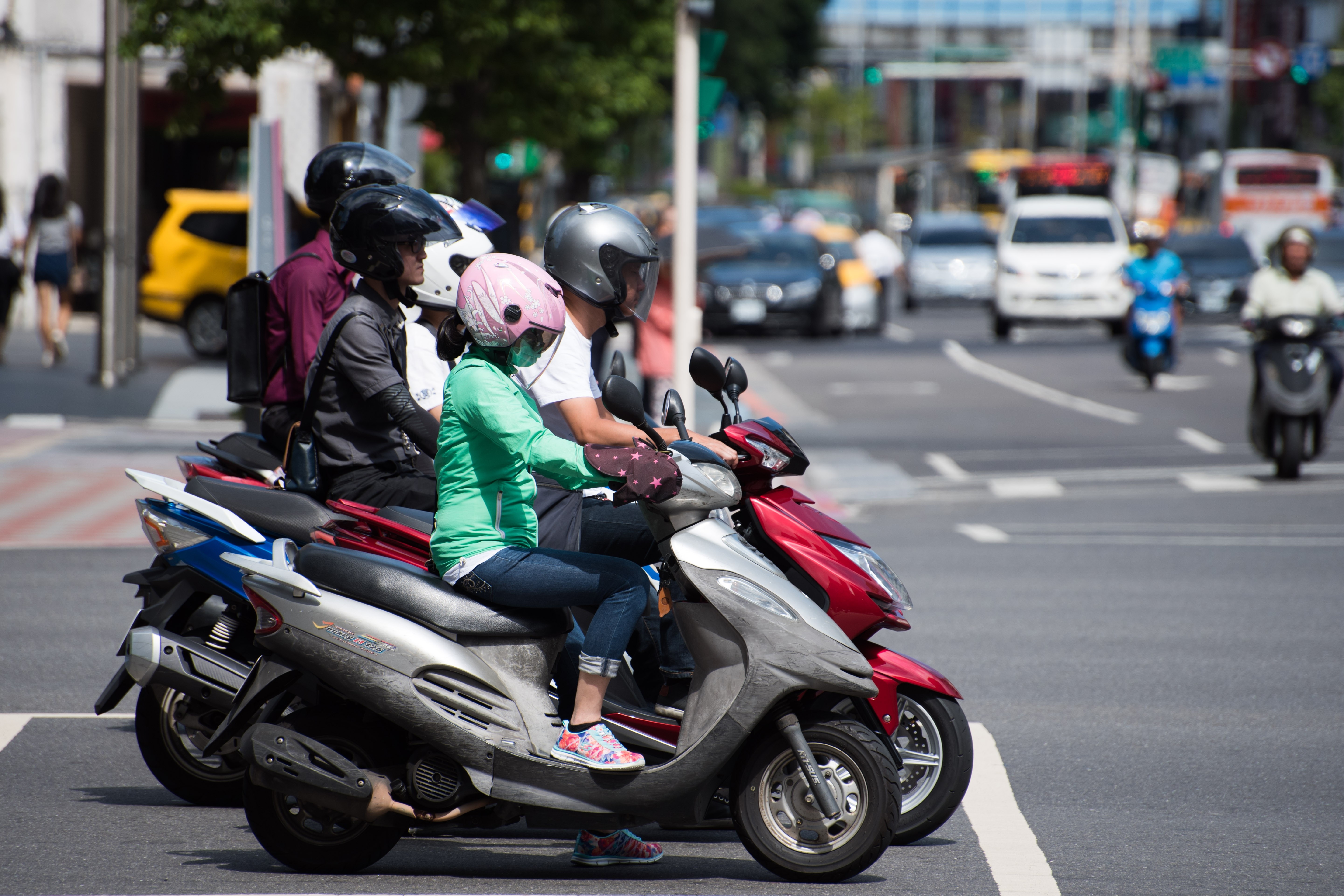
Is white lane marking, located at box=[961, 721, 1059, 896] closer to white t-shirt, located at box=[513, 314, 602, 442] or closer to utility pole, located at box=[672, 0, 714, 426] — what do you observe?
white t-shirt, located at box=[513, 314, 602, 442]

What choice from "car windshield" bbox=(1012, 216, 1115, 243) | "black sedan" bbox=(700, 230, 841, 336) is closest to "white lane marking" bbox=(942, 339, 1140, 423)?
"black sedan" bbox=(700, 230, 841, 336)

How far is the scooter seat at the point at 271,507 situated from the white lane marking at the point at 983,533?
6.45 metres

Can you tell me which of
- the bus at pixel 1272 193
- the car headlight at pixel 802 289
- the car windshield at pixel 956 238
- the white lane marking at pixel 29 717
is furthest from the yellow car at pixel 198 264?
the bus at pixel 1272 193

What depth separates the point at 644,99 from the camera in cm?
2714

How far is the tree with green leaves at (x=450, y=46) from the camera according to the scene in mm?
16875

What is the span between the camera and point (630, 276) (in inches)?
209

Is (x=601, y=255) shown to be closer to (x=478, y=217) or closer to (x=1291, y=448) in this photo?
(x=478, y=217)

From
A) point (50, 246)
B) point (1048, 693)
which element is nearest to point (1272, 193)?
point (50, 246)

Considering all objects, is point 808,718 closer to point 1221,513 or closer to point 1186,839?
point 1186,839

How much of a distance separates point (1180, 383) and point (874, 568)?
18.8 meters

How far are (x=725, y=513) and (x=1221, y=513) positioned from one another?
831 cm

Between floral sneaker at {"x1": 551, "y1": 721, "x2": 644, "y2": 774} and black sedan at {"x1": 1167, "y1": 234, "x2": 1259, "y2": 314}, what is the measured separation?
99.2 ft

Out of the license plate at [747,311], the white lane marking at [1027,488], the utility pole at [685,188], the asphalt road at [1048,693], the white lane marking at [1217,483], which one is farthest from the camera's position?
the license plate at [747,311]

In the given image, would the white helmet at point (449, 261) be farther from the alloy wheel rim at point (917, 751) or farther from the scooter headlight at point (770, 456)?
the alloy wheel rim at point (917, 751)
